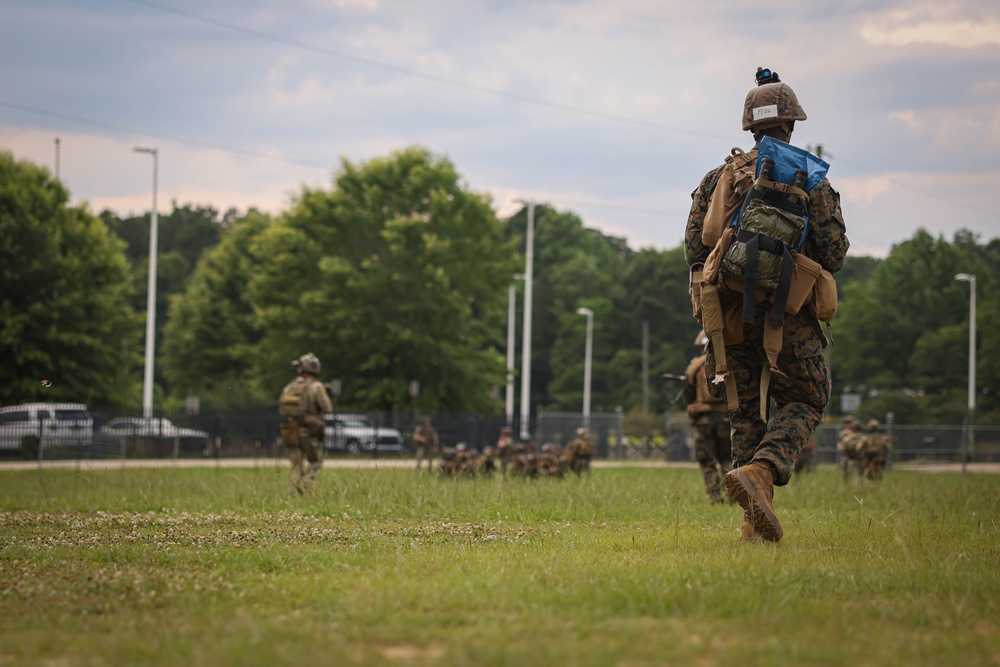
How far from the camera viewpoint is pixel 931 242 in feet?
253

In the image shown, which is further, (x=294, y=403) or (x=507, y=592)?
(x=294, y=403)

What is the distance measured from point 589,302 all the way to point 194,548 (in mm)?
82701

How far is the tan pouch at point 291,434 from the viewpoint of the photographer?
51.3 feet

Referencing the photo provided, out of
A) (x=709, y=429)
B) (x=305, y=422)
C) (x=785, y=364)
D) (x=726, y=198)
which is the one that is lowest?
(x=305, y=422)

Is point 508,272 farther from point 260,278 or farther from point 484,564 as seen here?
point 484,564

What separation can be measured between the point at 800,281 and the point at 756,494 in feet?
3.74

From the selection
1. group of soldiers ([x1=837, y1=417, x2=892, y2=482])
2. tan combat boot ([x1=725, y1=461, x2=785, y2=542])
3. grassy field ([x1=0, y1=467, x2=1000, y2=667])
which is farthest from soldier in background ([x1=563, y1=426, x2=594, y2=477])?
tan combat boot ([x1=725, y1=461, x2=785, y2=542])

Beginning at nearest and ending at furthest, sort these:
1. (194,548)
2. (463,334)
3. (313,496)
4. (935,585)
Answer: (935,585), (194,548), (313,496), (463,334)

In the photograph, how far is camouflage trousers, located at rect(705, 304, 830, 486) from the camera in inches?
252

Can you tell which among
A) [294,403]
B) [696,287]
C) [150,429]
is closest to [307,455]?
[294,403]

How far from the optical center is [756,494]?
610 centimetres

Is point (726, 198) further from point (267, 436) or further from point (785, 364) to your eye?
point (267, 436)

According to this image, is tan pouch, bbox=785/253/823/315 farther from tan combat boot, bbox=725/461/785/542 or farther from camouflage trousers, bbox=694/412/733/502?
camouflage trousers, bbox=694/412/733/502

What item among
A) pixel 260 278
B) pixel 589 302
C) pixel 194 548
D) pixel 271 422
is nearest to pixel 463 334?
pixel 260 278
